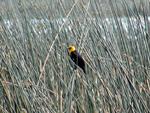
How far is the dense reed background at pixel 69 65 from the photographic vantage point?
1.69m

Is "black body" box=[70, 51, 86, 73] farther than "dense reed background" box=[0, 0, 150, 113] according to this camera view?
No

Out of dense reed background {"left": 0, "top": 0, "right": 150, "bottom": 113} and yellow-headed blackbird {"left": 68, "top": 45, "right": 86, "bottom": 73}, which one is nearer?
yellow-headed blackbird {"left": 68, "top": 45, "right": 86, "bottom": 73}

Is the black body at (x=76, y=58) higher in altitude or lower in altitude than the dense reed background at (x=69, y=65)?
higher

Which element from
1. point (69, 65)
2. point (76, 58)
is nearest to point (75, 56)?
point (76, 58)

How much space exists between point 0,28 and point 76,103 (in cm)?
66

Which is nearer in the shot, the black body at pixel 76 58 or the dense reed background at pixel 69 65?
the black body at pixel 76 58

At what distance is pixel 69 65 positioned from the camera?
225 centimetres

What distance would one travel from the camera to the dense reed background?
169cm

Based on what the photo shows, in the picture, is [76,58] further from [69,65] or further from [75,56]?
[69,65]

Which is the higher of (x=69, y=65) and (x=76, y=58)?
(x=76, y=58)

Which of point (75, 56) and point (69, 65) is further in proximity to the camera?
point (69, 65)

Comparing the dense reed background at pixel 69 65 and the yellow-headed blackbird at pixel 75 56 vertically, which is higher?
the yellow-headed blackbird at pixel 75 56

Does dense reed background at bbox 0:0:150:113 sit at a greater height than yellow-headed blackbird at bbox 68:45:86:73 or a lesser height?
lesser

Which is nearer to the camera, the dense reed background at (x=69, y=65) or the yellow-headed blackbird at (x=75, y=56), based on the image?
the yellow-headed blackbird at (x=75, y=56)
